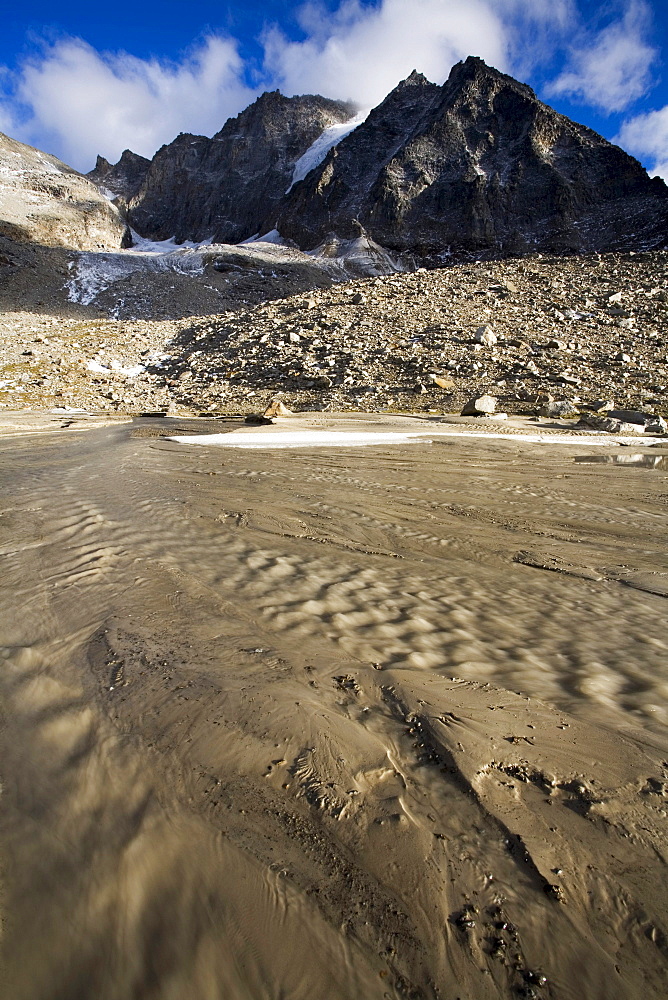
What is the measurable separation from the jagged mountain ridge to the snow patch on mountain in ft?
7.64

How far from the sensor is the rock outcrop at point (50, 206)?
53.3 m

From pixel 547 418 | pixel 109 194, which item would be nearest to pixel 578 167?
pixel 547 418

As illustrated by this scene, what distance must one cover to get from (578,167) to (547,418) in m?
62.5

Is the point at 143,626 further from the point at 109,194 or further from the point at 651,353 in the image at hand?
the point at 109,194

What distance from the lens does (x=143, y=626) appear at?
253cm

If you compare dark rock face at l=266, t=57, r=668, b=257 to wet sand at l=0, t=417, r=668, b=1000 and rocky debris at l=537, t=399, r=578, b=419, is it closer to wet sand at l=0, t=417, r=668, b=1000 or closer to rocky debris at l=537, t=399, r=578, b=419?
rocky debris at l=537, t=399, r=578, b=419

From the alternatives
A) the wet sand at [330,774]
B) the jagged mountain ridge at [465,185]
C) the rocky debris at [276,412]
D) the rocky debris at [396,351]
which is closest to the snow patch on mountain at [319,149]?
the jagged mountain ridge at [465,185]

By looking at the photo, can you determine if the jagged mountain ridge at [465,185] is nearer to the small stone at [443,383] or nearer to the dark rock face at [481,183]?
the dark rock face at [481,183]

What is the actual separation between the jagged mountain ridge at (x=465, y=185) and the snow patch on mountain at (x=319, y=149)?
2330mm

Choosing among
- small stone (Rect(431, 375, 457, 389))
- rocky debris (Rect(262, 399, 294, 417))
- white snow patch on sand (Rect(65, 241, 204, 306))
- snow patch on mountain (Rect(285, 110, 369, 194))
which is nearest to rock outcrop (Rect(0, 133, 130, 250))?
white snow patch on sand (Rect(65, 241, 204, 306))

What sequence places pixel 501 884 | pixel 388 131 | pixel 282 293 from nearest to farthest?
pixel 501 884, pixel 282 293, pixel 388 131

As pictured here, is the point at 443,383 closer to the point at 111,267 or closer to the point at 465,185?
the point at 111,267

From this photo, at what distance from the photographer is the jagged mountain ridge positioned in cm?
5225

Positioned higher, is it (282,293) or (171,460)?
(282,293)
